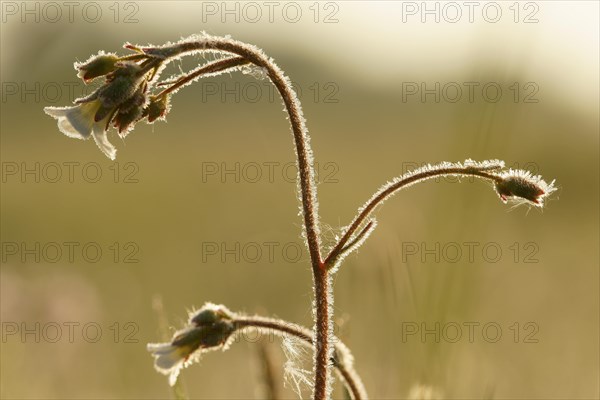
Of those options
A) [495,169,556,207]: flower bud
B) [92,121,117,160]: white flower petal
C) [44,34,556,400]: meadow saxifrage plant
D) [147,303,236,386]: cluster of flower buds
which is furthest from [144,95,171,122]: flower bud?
[495,169,556,207]: flower bud

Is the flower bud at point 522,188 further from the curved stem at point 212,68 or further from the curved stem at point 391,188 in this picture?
the curved stem at point 212,68

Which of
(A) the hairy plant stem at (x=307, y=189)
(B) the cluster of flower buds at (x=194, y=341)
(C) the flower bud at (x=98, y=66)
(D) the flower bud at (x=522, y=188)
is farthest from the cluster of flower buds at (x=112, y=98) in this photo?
(D) the flower bud at (x=522, y=188)

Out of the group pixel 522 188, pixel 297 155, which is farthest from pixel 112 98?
pixel 522 188

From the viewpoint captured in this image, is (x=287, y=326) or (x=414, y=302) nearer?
(x=287, y=326)

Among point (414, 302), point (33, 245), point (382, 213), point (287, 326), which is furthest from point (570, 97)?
point (33, 245)

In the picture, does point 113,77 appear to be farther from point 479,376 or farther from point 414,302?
point 479,376

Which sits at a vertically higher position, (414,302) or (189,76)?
(189,76)
